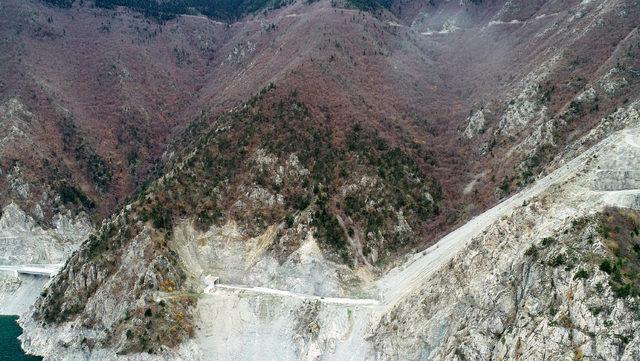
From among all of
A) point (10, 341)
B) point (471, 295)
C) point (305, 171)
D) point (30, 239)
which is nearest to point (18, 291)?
point (30, 239)

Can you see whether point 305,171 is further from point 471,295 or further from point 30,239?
point 30,239

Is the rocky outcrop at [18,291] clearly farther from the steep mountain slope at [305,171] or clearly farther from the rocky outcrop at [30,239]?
the steep mountain slope at [305,171]

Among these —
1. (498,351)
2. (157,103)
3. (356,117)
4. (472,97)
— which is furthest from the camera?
(157,103)

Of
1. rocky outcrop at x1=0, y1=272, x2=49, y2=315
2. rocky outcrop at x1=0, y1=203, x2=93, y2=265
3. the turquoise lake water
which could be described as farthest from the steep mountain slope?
rocky outcrop at x1=0, y1=272, x2=49, y2=315

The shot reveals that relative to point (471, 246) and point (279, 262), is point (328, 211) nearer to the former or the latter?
point (279, 262)

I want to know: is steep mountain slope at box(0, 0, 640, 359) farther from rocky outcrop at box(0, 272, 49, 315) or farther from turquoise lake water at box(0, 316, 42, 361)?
rocky outcrop at box(0, 272, 49, 315)

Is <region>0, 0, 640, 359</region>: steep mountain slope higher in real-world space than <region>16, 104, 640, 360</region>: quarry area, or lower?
higher

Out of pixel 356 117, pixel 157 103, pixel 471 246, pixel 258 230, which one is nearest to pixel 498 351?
pixel 471 246
